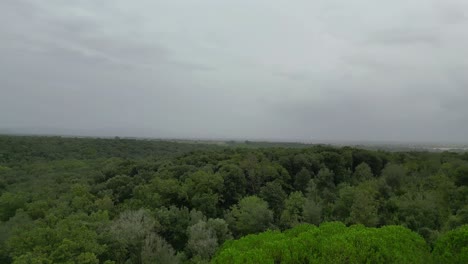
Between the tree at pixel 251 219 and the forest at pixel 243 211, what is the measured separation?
0.49 feet

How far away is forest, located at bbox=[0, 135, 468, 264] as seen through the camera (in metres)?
23.9

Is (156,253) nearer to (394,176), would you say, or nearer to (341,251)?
(341,251)

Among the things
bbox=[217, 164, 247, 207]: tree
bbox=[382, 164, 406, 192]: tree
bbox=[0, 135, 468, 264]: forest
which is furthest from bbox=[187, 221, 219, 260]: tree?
bbox=[382, 164, 406, 192]: tree

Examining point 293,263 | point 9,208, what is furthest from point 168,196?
point 293,263

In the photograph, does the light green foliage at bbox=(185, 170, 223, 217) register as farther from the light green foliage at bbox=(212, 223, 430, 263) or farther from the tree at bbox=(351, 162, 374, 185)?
the tree at bbox=(351, 162, 374, 185)

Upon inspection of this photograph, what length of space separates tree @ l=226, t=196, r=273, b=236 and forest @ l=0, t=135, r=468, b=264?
0.15m

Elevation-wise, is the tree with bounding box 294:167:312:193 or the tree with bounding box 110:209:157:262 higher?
the tree with bounding box 294:167:312:193

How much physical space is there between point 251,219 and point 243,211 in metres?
2.15

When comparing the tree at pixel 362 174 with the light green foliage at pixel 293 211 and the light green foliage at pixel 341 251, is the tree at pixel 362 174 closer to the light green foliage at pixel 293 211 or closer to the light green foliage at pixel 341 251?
the light green foliage at pixel 293 211

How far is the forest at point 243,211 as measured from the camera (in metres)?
23.9

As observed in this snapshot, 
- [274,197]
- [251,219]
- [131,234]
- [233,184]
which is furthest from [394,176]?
[131,234]

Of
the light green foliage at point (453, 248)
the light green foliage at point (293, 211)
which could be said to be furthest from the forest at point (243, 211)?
the light green foliage at point (293, 211)

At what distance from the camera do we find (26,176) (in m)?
72.4

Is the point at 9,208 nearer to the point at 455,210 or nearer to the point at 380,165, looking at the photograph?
the point at 455,210
